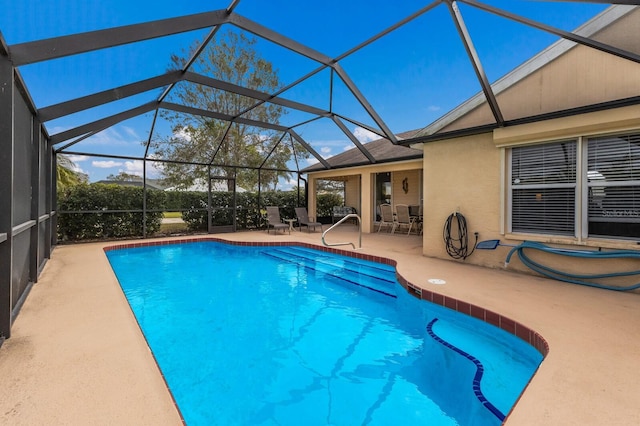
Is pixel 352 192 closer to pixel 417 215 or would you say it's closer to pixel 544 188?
pixel 417 215

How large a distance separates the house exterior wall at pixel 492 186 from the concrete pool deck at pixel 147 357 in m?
0.71

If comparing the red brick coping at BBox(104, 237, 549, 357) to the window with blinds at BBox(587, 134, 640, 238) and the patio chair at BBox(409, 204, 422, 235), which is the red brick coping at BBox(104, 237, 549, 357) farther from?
the patio chair at BBox(409, 204, 422, 235)

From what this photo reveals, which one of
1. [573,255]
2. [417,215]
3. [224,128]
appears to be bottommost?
[573,255]

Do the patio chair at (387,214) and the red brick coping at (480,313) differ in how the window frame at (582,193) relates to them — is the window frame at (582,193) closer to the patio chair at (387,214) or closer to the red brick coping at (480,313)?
the red brick coping at (480,313)

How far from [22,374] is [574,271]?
6908mm

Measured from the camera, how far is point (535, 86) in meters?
5.28

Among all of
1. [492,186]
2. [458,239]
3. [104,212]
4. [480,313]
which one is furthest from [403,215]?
[104,212]

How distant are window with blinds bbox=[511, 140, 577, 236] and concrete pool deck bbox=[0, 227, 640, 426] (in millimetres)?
1116

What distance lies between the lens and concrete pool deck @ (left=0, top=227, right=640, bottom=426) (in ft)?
6.20

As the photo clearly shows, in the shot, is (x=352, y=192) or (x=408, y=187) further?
(x=352, y=192)

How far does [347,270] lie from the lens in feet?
23.1

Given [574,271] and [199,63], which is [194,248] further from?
[199,63]

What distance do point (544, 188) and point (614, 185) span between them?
0.91 meters

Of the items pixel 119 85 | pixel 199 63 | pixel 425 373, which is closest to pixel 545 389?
pixel 425 373
